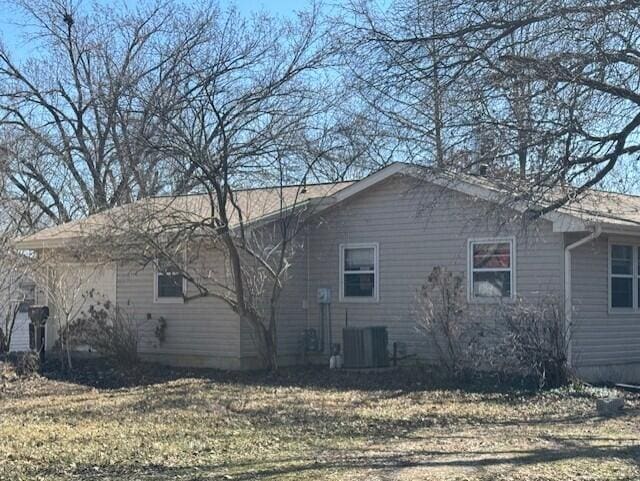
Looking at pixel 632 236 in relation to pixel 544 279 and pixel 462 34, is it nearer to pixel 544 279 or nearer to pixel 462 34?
pixel 544 279

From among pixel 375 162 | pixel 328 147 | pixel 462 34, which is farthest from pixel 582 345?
pixel 375 162

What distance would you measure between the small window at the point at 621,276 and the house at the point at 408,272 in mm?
25

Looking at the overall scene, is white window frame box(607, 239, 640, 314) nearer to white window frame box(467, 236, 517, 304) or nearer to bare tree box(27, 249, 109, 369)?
white window frame box(467, 236, 517, 304)

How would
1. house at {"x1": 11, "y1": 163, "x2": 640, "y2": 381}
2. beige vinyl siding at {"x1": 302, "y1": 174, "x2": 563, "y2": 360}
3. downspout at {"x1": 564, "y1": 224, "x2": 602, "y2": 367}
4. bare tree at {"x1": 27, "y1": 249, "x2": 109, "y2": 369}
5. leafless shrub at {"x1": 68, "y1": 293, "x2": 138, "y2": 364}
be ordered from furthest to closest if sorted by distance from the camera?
bare tree at {"x1": 27, "y1": 249, "x2": 109, "y2": 369} < leafless shrub at {"x1": 68, "y1": 293, "x2": 138, "y2": 364} < beige vinyl siding at {"x1": 302, "y1": 174, "x2": 563, "y2": 360} < house at {"x1": 11, "y1": 163, "x2": 640, "y2": 381} < downspout at {"x1": 564, "y1": 224, "x2": 602, "y2": 367}

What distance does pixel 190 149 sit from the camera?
14562 mm

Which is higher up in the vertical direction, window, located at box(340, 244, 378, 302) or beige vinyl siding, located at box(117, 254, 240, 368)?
window, located at box(340, 244, 378, 302)

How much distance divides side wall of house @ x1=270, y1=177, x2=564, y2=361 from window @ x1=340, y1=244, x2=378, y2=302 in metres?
0.13

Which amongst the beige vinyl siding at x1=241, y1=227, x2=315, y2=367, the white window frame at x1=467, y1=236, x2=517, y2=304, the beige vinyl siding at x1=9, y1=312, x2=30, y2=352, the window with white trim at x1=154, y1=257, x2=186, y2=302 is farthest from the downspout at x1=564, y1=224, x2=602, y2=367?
the beige vinyl siding at x1=9, y1=312, x2=30, y2=352

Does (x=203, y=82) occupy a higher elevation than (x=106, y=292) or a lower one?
higher

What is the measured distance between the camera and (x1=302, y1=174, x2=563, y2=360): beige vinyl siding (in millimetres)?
15594

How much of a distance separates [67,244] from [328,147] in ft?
22.1

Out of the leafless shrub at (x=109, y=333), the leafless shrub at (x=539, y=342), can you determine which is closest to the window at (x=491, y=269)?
the leafless shrub at (x=539, y=342)

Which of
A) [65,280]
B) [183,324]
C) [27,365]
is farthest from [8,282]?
[183,324]

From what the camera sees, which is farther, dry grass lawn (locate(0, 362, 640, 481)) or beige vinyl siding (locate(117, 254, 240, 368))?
beige vinyl siding (locate(117, 254, 240, 368))
